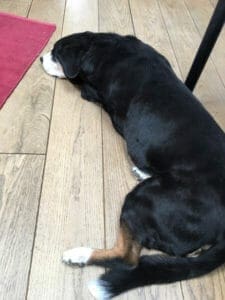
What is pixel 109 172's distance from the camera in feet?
4.99

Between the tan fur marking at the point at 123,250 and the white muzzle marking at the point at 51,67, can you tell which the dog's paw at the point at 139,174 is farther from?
the white muzzle marking at the point at 51,67

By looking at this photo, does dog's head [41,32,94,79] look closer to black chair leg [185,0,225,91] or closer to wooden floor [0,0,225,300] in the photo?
wooden floor [0,0,225,300]

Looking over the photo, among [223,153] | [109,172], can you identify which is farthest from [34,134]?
[223,153]

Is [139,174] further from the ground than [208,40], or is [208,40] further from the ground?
[208,40]

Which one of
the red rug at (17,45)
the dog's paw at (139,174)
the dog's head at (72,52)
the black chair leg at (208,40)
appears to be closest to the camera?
the dog's paw at (139,174)

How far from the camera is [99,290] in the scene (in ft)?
3.62

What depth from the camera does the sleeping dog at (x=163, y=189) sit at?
1.10 metres

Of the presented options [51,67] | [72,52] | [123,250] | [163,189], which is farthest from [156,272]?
[51,67]

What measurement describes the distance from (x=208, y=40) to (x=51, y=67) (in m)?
0.77

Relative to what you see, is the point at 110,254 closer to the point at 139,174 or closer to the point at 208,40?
the point at 139,174

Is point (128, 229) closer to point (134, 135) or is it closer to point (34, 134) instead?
point (134, 135)

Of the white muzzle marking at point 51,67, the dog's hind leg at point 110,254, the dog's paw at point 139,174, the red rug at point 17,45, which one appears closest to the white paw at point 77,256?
the dog's hind leg at point 110,254

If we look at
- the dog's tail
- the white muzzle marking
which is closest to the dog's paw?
the dog's tail

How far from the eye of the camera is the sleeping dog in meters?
1.10
